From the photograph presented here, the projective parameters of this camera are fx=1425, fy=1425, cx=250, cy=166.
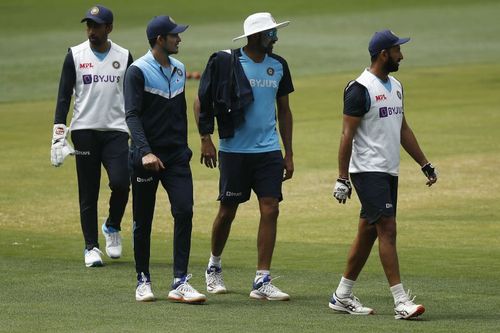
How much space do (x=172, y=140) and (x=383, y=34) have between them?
77.0 inches

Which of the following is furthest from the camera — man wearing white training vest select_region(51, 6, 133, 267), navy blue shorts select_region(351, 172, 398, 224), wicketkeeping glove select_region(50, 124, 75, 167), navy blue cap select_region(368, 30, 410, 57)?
man wearing white training vest select_region(51, 6, 133, 267)

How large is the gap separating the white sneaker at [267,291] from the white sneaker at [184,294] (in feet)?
1.71

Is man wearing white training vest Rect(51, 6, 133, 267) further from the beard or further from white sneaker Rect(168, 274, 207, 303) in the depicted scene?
the beard

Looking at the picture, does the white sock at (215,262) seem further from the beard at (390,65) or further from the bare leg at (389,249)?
the beard at (390,65)

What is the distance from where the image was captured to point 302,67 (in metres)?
39.7

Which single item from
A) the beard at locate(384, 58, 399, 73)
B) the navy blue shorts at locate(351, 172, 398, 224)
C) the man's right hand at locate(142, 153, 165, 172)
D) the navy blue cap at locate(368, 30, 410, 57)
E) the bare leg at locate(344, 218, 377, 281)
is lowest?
the bare leg at locate(344, 218, 377, 281)

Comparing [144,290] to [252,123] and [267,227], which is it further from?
[252,123]

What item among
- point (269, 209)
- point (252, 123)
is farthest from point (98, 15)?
point (269, 209)

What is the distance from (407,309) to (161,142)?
252 centimetres

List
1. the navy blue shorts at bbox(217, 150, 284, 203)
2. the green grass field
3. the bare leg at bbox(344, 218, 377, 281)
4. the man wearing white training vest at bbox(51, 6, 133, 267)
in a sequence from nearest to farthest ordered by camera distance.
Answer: the green grass field → the bare leg at bbox(344, 218, 377, 281) → the navy blue shorts at bbox(217, 150, 284, 203) → the man wearing white training vest at bbox(51, 6, 133, 267)

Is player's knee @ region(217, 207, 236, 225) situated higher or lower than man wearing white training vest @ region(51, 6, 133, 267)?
lower

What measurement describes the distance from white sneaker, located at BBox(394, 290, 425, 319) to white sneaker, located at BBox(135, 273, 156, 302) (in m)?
2.09

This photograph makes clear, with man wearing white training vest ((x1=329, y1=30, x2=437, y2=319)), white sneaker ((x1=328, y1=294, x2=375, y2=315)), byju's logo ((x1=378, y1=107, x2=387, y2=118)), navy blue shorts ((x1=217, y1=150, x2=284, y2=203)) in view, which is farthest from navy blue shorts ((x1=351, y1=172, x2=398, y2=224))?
navy blue shorts ((x1=217, y1=150, x2=284, y2=203))

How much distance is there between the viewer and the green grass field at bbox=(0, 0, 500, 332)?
11.0 meters
